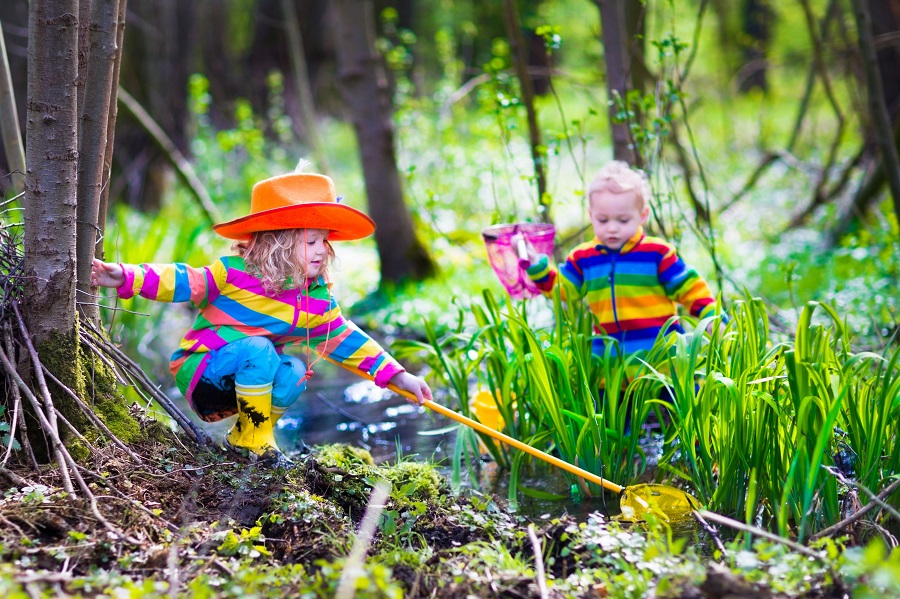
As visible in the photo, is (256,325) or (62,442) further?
(256,325)

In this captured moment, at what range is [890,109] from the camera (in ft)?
24.3

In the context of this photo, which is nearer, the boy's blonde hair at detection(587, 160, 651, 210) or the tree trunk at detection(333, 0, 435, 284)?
the boy's blonde hair at detection(587, 160, 651, 210)

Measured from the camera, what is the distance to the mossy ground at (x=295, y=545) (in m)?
1.71

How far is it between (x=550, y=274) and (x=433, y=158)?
19.0 feet

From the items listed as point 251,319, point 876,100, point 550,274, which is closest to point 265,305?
point 251,319

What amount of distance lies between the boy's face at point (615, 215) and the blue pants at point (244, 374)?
119cm

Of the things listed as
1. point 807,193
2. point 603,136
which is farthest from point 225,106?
point 807,193

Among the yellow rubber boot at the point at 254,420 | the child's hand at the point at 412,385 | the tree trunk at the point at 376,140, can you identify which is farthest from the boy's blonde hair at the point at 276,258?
the tree trunk at the point at 376,140

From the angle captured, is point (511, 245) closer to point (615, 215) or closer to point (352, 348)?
point (615, 215)

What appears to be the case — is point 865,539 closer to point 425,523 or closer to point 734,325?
point 734,325

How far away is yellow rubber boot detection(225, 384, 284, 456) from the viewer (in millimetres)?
2604

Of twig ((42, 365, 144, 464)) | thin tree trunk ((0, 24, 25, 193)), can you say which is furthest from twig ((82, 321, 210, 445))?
thin tree trunk ((0, 24, 25, 193))

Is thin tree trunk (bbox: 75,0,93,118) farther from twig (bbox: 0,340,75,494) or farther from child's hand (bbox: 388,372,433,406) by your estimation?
child's hand (bbox: 388,372,433,406)

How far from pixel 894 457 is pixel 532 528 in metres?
1.00
